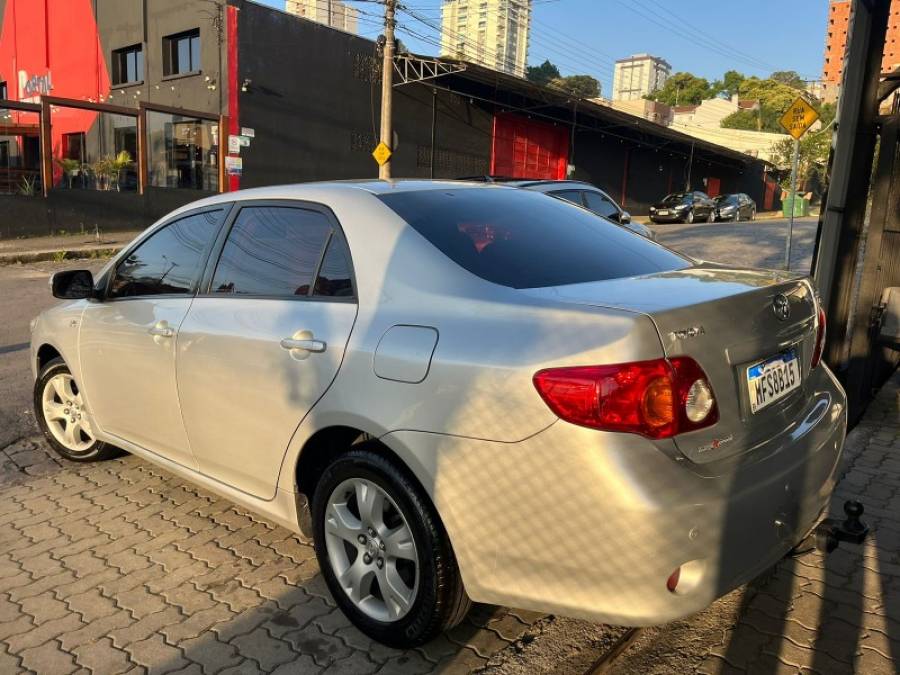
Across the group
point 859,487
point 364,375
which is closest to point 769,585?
point 859,487

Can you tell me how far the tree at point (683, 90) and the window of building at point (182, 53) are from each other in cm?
9116

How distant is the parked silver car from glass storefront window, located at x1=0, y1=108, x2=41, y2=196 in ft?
54.4

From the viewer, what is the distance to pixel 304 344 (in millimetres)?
2701

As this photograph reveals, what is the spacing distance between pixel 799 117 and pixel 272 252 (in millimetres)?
13218

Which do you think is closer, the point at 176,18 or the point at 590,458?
the point at 590,458

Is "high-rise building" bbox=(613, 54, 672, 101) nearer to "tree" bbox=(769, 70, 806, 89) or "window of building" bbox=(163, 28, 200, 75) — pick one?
"tree" bbox=(769, 70, 806, 89)

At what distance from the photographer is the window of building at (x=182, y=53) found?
21.0 metres

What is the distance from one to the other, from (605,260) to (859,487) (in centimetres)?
223

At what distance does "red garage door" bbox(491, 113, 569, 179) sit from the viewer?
29438 millimetres

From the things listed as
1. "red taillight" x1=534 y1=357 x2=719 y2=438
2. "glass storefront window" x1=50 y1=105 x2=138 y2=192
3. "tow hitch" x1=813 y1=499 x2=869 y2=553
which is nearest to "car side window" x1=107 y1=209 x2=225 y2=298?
"red taillight" x1=534 y1=357 x2=719 y2=438

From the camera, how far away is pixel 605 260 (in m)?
2.92

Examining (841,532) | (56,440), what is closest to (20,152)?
(56,440)

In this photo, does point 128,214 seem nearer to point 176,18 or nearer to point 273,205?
point 176,18

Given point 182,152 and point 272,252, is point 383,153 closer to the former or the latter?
point 182,152
